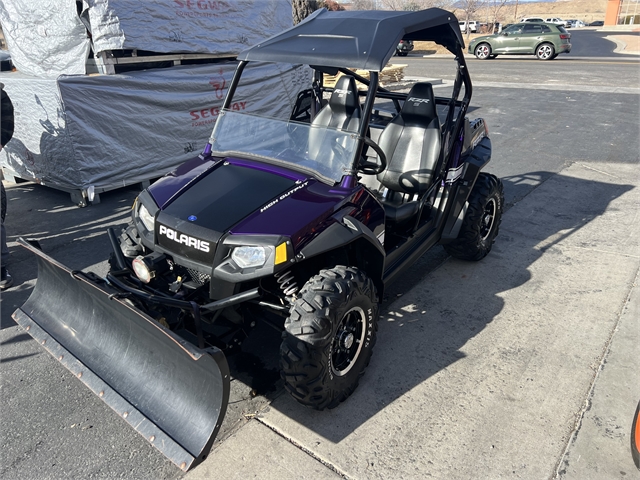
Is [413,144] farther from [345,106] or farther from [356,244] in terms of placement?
[356,244]

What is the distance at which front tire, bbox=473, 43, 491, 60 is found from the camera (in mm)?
23984

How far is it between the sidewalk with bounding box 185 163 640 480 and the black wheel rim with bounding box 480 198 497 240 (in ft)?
0.99

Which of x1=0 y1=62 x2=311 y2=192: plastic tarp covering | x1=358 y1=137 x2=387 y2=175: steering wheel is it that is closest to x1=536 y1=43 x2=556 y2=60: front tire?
x1=0 y1=62 x2=311 y2=192: plastic tarp covering

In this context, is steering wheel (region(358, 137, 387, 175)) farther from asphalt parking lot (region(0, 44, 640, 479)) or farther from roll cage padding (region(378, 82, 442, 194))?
asphalt parking lot (region(0, 44, 640, 479))

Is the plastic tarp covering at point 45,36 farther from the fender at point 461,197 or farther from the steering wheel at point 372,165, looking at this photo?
the fender at point 461,197

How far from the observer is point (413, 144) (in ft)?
14.9

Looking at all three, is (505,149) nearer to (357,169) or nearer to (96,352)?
(357,169)

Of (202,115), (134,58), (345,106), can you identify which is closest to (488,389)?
(345,106)

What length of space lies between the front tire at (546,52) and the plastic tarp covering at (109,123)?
62.6 feet

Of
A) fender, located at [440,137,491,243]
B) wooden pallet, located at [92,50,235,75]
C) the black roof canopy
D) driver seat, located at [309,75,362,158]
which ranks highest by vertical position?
the black roof canopy

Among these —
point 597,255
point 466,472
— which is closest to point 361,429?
point 466,472

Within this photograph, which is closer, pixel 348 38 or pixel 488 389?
pixel 488 389

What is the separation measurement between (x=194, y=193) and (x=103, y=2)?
432cm

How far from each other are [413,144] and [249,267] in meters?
2.32
